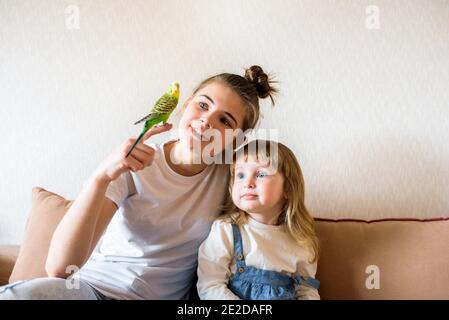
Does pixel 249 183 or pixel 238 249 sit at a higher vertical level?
pixel 249 183

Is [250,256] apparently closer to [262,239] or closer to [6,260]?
[262,239]

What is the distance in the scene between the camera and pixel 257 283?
44.6 inches

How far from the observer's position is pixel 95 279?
3.67 ft

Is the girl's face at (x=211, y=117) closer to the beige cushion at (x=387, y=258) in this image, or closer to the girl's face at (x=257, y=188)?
the girl's face at (x=257, y=188)

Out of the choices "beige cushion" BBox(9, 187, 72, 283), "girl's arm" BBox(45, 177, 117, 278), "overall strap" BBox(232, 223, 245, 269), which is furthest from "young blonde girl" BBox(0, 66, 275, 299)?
"beige cushion" BBox(9, 187, 72, 283)

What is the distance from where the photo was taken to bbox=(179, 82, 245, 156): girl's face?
3.68 feet

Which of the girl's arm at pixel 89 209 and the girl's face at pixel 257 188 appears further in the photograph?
the girl's face at pixel 257 188

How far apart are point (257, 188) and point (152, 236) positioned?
1.08 ft


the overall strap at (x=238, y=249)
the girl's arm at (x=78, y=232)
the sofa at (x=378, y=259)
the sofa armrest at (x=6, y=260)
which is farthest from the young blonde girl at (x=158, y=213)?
the sofa armrest at (x=6, y=260)

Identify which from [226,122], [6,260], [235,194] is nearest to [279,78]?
[226,122]

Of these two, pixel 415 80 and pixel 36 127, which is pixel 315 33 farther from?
pixel 36 127

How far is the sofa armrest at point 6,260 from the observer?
152 centimetres

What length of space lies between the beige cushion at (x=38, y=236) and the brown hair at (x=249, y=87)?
0.63m

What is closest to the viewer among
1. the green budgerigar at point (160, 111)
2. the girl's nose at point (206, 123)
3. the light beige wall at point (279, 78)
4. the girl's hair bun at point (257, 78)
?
the green budgerigar at point (160, 111)
